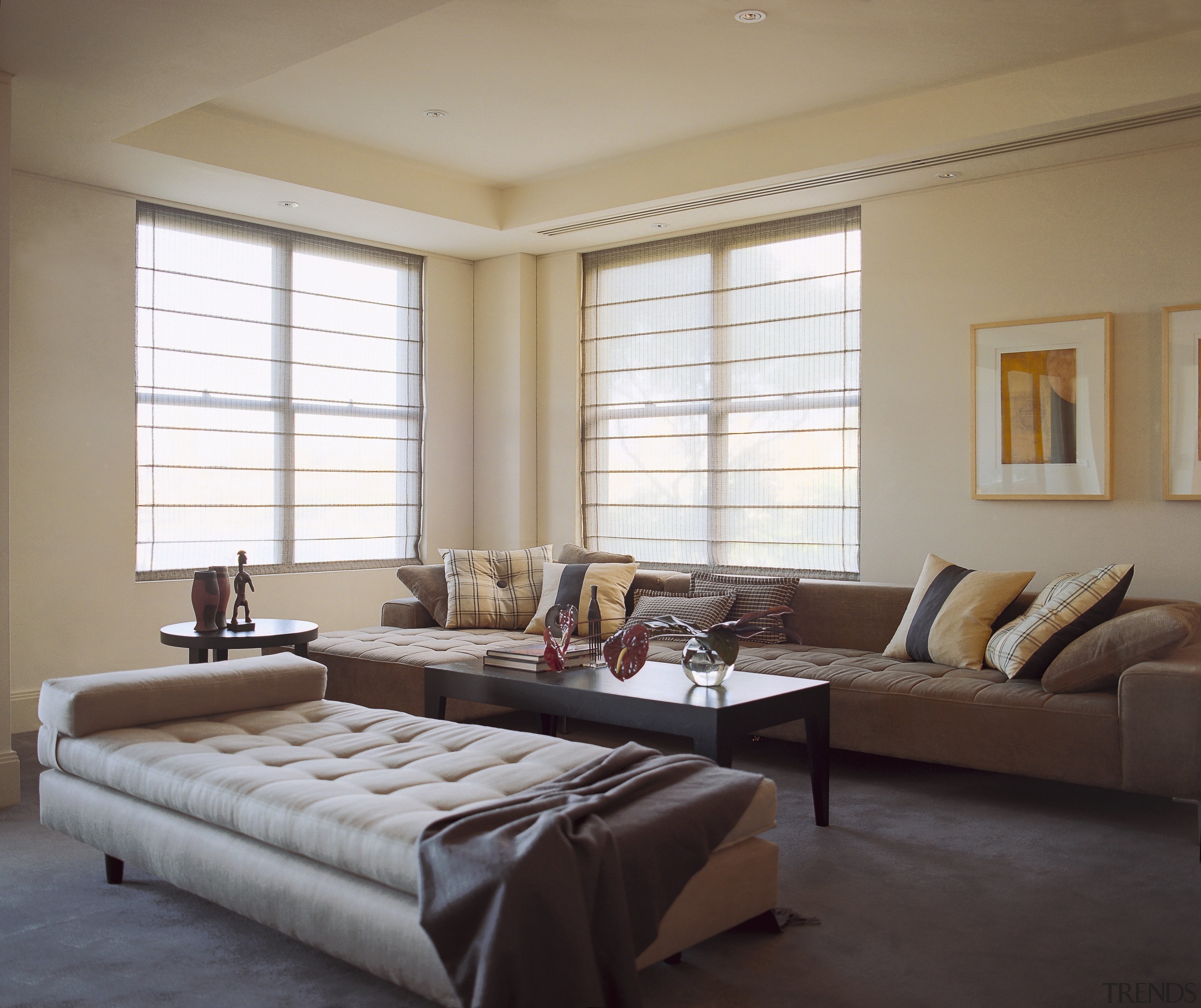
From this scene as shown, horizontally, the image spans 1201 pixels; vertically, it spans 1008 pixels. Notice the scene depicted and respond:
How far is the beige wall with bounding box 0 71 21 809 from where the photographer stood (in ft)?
12.6

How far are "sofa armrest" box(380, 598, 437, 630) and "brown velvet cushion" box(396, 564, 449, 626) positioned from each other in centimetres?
3

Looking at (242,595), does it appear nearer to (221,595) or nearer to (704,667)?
(221,595)

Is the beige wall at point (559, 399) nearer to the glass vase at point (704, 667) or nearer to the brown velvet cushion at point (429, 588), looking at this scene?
the brown velvet cushion at point (429, 588)

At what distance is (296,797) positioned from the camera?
239 cm

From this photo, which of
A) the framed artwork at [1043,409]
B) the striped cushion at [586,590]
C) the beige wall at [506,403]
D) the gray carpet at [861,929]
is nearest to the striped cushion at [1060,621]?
the gray carpet at [861,929]

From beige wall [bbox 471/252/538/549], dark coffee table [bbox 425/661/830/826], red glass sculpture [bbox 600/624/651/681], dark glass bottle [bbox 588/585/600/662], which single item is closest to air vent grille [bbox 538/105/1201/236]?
beige wall [bbox 471/252/538/549]

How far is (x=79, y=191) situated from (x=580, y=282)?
2.98 metres

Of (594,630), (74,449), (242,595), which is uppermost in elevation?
(74,449)

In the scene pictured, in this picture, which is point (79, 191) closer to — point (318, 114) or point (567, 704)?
point (318, 114)

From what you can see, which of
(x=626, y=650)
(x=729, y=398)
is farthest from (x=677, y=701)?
(x=729, y=398)

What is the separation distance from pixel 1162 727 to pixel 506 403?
457 centimetres

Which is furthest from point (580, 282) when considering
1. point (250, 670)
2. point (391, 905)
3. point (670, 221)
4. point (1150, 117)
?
point (391, 905)

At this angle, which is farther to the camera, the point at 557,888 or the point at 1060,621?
the point at 1060,621

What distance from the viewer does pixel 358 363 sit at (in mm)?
6621
